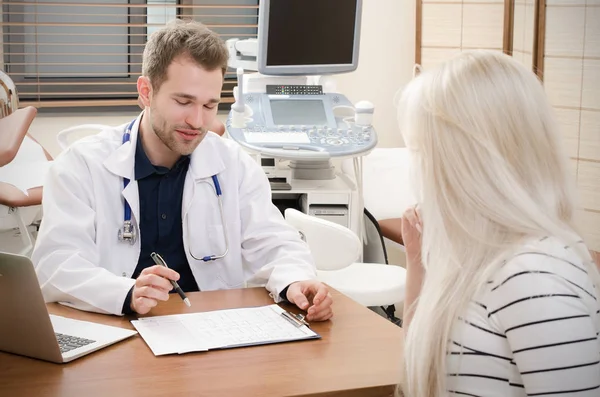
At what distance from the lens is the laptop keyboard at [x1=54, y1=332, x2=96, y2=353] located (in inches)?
62.0

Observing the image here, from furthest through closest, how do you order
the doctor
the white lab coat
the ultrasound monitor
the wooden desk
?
the ultrasound monitor, the doctor, the white lab coat, the wooden desk

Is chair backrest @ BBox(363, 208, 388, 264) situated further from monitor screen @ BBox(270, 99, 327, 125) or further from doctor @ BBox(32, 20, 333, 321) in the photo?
doctor @ BBox(32, 20, 333, 321)

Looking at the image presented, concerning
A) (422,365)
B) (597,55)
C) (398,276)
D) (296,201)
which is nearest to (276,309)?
(422,365)

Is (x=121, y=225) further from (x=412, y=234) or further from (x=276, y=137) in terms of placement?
(x=276, y=137)

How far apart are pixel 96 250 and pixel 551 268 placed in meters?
1.25

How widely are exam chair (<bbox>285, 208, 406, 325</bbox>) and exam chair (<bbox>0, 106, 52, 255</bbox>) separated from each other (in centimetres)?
142

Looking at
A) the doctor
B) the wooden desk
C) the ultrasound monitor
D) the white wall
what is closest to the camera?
the wooden desk

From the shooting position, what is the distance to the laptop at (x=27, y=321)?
1498mm

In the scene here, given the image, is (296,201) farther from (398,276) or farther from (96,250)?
(96,250)

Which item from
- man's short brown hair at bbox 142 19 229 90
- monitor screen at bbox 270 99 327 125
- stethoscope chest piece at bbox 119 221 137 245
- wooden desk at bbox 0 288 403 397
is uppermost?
man's short brown hair at bbox 142 19 229 90

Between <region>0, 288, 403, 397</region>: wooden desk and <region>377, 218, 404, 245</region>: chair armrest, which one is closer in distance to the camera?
<region>0, 288, 403, 397</region>: wooden desk

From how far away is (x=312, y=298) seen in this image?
192cm

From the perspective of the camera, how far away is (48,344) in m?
1.51

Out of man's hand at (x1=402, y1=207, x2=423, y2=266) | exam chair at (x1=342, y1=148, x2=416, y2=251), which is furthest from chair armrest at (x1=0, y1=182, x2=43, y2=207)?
man's hand at (x1=402, y1=207, x2=423, y2=266)
